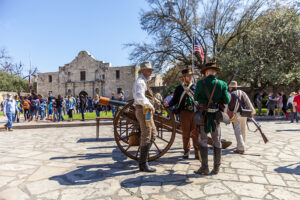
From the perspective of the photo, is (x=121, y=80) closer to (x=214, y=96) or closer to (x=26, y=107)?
(x=26, y=107)

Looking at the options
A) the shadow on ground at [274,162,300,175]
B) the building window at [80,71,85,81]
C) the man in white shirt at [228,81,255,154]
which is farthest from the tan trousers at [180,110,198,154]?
the building window at [80,71,85,81]

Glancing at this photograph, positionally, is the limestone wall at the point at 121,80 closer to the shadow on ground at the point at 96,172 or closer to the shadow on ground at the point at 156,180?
the shadow on ground at the point at 96,172

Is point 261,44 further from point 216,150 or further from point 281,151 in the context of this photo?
point 216,150

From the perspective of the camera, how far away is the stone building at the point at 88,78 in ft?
117

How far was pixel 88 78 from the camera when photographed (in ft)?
122

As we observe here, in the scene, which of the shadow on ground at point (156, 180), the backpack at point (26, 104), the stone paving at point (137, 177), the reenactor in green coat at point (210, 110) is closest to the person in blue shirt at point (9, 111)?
the backpack at point (26, 104)

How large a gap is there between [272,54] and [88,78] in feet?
99.3

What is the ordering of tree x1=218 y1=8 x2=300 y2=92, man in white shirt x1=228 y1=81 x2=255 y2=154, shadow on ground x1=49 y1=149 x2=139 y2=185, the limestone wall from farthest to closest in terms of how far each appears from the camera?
1. the limestone wall
2. tree x1=218 y1=8 x2=300 y2=92
3. man in white shirt x1=228 y1=81 x2=255 y2=154
4. shadow on ground x1=49 y1=149 x2=139 y2=185

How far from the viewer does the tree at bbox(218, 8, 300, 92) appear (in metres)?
14.6

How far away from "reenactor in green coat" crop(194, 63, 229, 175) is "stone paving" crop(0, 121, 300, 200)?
11.0 inches

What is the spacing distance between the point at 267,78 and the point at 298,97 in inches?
189

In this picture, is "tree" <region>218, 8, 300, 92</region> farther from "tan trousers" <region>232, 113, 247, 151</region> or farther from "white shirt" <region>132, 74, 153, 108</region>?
"white shirt" <region>132, 74, 153, 108</region>

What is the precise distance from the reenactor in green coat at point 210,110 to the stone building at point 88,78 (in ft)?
102

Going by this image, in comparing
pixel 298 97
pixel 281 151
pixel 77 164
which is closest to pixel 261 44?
pixel 298 97
